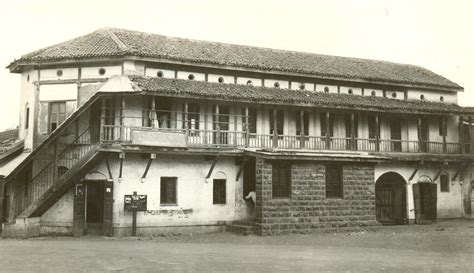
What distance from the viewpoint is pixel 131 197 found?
2131cm

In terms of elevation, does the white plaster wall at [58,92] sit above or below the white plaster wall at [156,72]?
below

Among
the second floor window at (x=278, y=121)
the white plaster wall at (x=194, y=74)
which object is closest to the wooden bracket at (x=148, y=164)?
the white plaster wall at (x=194, y=74)

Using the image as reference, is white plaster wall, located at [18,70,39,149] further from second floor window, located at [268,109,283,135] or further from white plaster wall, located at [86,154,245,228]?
second floor window, located at [268,109,283,135]

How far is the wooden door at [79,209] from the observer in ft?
71.3

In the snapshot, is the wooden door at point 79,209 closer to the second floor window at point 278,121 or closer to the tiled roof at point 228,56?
the tiled roof at point 228,56

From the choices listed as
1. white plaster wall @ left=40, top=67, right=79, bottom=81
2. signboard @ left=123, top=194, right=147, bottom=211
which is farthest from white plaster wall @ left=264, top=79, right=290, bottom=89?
white plaster wall @ left=40, top=67, right=79, bottom=81

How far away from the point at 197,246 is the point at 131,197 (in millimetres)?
4907

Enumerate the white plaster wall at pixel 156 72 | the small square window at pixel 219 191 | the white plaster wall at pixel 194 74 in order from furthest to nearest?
the white plaster wall at pixel 194 74, the small square window at pixel 219 191, the white plaster wall at pixel 156 72

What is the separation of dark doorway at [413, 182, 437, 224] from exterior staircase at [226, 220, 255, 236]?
9.92 m

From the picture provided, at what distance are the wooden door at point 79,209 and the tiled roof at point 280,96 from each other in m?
5.10

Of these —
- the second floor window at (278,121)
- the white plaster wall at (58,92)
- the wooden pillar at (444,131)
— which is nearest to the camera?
the white plaster wall at (58,92)

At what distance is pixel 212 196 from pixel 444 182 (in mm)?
13909

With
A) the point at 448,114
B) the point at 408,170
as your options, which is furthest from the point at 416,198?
the point at 448,114

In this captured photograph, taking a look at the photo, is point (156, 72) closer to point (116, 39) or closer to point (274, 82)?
point (116, 39)
